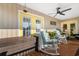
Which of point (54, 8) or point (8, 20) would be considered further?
point (54, 8)

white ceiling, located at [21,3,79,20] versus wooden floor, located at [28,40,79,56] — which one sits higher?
white ceiling, located at [21,3,79,20]

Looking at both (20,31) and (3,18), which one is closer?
(3,18)

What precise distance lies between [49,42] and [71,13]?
68cm

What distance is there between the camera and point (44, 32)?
6.15 ft

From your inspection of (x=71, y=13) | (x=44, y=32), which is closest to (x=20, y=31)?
(x=44, y=32)

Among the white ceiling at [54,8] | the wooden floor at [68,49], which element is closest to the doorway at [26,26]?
the white ceiling at [54,8]

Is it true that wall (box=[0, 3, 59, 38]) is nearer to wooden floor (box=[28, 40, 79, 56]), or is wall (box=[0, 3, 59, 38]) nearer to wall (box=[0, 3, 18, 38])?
wall (box=[0, 3, 18, 38])

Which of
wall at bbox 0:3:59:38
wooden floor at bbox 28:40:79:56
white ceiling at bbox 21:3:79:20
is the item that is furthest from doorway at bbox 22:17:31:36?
wooden floor at bbox 28:40:79:56

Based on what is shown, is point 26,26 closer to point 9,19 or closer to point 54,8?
point 9,19

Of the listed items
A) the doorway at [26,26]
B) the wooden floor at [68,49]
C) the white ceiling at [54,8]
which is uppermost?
the white ceiling at [54,8]

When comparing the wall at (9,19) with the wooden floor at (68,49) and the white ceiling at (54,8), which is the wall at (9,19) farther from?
the wooden floor at (68,49)

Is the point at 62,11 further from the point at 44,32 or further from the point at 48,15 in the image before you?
the point at 44,32

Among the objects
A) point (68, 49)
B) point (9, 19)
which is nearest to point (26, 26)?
point (9, 19)

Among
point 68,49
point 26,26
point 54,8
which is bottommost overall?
point 68,49
